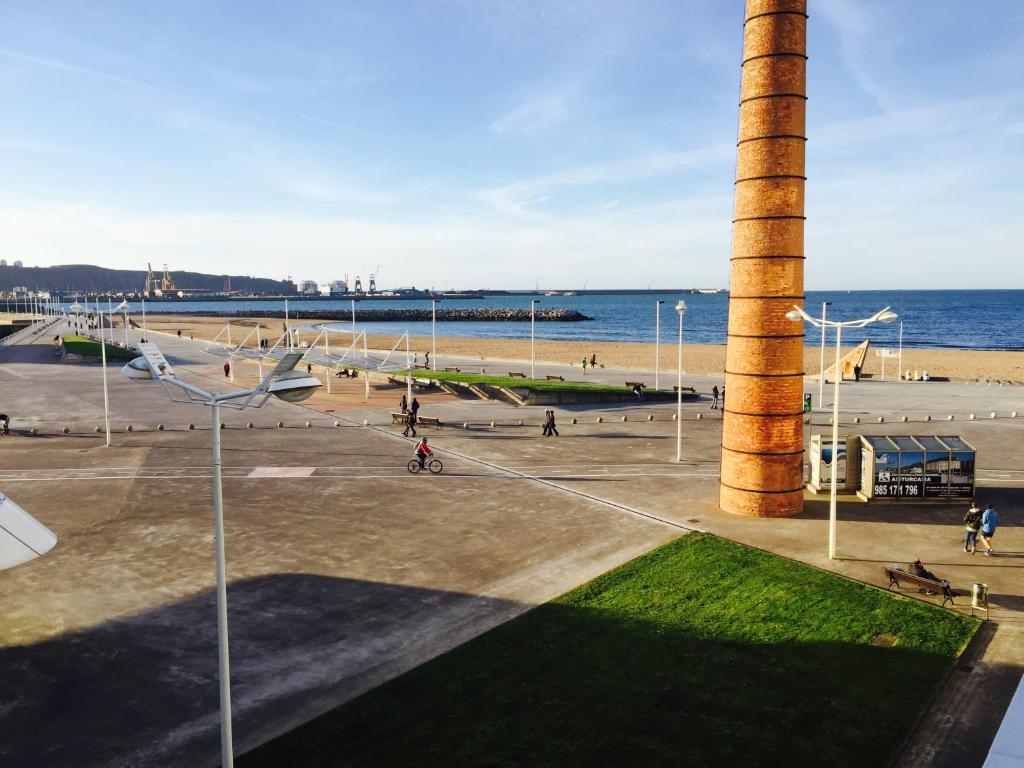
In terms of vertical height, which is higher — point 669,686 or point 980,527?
point 980,527

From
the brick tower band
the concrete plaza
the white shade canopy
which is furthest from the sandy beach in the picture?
the white shade canopy

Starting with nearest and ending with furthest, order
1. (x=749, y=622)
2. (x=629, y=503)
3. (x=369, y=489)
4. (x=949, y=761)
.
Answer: (x=949, y=761) → (x=749, y=622) → (x=629, y=503) → (x=369, y=489)

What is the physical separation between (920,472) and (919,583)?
958 centimetres

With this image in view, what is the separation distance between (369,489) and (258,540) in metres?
6.08

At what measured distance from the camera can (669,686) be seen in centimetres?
1342

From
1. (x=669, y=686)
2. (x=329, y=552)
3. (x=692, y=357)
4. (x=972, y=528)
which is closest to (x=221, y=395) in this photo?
(x=669, y=686)

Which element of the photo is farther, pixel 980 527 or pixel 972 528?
pixel 980 527

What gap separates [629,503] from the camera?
82.9 ft

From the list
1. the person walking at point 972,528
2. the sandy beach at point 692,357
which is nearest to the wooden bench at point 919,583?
the person walking at point 972,528

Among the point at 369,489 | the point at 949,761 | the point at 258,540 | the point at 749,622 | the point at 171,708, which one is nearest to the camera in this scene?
the point at 949,761

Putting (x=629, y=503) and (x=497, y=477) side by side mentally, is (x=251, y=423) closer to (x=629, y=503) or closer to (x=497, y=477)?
(x=497, y=477)

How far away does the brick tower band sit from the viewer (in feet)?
74.6

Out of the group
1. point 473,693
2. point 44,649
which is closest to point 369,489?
point 44,649

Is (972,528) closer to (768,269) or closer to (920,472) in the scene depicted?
(920,472)
